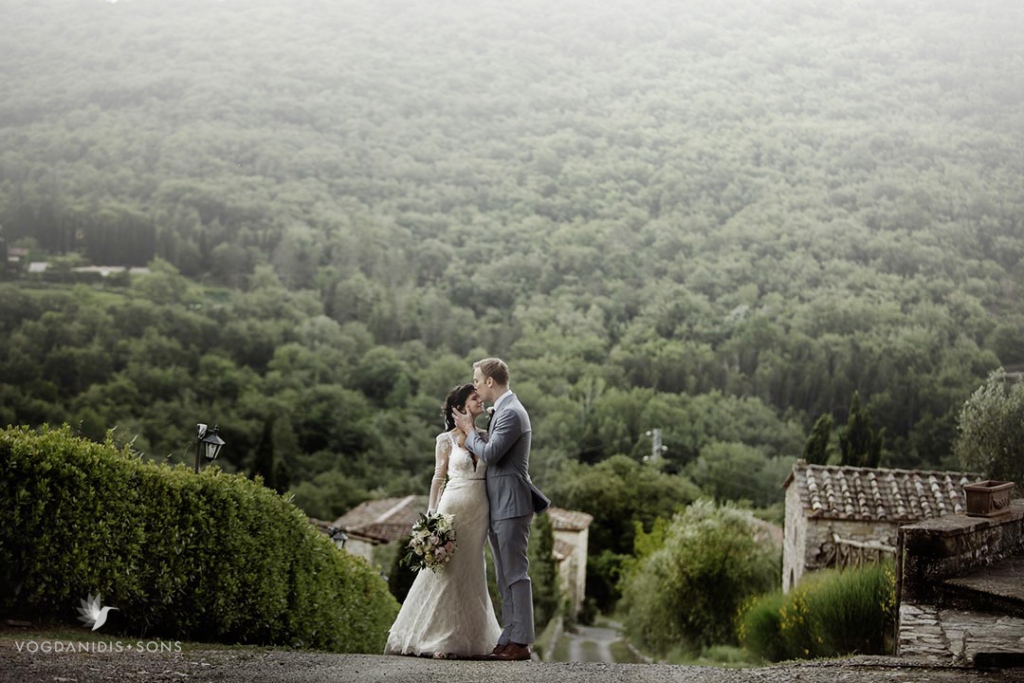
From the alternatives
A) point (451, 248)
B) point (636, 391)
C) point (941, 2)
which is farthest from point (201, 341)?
point (941, 2)

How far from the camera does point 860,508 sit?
638 inches

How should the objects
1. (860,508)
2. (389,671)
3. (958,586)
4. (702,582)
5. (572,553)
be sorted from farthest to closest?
(572,553), (702,582), (860,508), (958,586), (389,671)

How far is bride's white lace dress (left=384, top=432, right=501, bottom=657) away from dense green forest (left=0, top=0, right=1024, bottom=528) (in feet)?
116

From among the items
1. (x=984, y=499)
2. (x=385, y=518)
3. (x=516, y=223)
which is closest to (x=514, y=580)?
(x=984, y=499)

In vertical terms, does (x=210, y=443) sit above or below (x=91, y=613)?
above

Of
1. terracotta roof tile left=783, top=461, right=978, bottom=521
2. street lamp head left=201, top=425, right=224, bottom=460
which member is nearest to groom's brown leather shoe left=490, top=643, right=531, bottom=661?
street lamp head left=201, top=425, right=224, bottom=460

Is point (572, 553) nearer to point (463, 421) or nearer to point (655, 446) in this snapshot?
point (655, 446)

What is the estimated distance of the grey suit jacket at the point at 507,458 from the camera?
19.8 feet

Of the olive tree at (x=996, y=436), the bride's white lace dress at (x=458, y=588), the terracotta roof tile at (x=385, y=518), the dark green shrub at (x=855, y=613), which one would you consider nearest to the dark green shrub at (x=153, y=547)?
the bride's white lace dress at (x=458, y=588)

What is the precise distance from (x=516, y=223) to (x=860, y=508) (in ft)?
299

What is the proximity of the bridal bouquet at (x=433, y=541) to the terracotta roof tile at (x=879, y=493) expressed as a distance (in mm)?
11285

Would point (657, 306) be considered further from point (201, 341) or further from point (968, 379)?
point (201, 341)

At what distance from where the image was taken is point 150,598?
651cm

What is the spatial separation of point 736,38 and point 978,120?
39.6 metres
